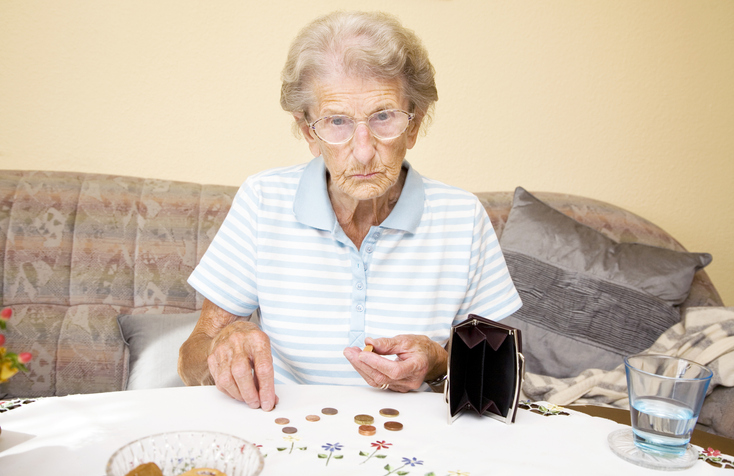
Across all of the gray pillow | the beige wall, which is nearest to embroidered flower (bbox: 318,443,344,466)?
the gray pillow

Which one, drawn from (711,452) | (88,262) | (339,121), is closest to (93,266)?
(88,262)

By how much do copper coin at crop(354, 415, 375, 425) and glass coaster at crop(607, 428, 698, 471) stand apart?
35cm

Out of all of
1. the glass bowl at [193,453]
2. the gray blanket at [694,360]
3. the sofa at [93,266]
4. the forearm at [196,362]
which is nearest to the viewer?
the glass bowl at [193,453]

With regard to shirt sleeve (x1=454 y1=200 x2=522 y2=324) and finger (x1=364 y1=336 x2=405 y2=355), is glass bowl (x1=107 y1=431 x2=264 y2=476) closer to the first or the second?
finger (x1=364 y1=336 x2=405 y2=355)

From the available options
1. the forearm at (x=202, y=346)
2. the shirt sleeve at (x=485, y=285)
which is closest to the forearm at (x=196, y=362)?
the forearm at (x=202, y=346)

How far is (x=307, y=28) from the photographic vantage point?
134 centimetres

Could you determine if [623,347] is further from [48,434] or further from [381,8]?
[48,434]

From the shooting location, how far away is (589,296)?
226 cm

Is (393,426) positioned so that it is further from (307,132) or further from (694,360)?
Answer: (694,360)

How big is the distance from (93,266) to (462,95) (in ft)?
5.47

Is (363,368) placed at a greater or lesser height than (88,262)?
greater

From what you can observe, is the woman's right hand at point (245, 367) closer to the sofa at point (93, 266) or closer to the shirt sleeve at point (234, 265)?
the shirt sleeve at point (234, 265)

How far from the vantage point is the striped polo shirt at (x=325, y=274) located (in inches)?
53.6

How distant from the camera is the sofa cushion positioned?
2229 mm
